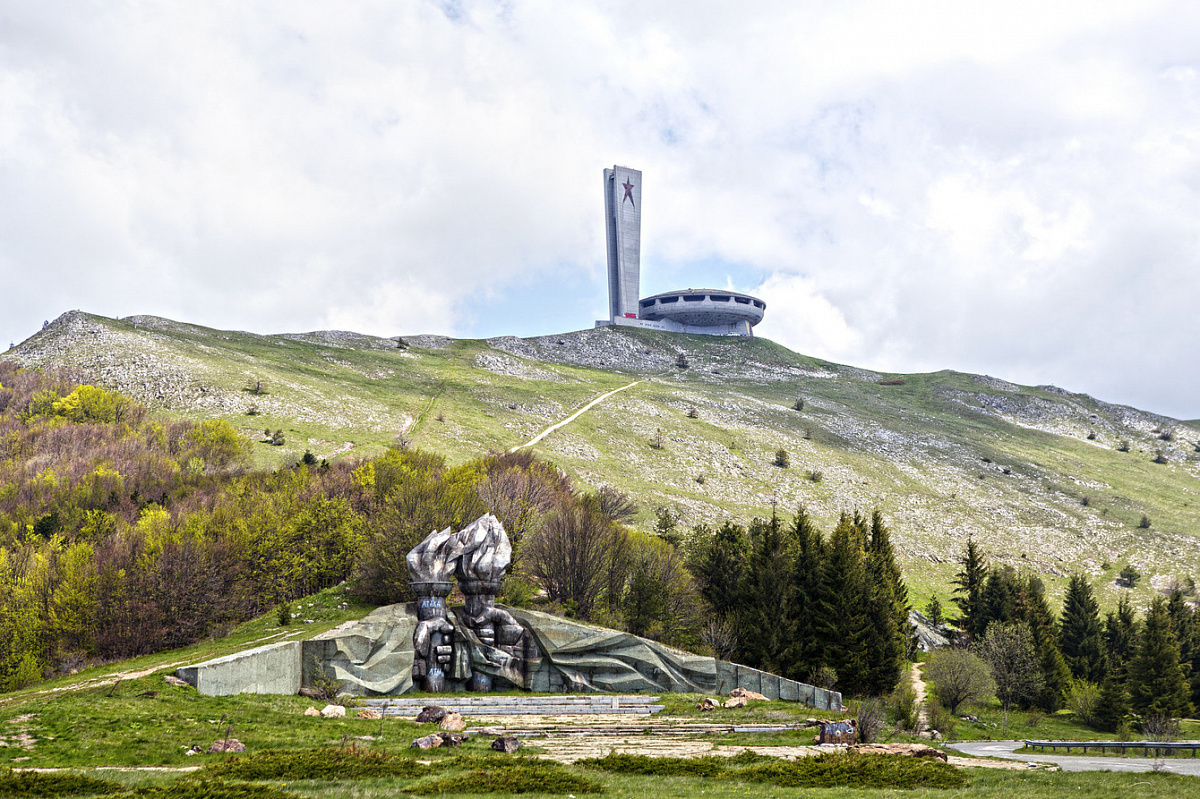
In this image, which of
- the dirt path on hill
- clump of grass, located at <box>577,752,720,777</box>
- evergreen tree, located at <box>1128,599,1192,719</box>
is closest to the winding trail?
the dirt path on hill

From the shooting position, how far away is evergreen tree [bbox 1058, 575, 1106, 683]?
5247cm

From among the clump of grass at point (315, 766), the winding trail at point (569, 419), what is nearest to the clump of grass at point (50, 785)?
the clump of grass at point (315, 766)

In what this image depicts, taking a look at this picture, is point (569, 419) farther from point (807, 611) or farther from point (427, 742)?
point (427, 742)

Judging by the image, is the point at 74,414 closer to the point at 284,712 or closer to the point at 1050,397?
the point at 284,712

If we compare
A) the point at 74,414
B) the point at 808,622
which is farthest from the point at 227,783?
the point at 74,414

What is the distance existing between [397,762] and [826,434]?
94.8 metres

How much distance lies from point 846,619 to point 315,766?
28.3 metres

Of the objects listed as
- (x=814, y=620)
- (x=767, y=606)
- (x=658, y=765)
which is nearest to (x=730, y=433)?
(x=814, y=620)

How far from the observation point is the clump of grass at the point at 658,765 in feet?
55.1

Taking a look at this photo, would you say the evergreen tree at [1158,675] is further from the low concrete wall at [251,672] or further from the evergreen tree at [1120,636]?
the low concrete wall at [251,672]

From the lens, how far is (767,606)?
38250mm

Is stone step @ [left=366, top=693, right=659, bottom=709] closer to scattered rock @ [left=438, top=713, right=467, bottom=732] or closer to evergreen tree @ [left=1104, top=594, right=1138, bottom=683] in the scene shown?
scattered rock @ [left=438, top=713, right=467, bottom=732]

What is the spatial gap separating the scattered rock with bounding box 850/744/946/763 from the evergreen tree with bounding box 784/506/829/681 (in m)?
17.5

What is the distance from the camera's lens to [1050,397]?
5753 inches
